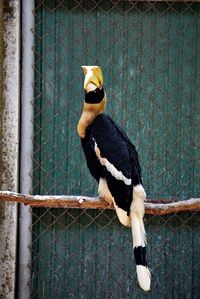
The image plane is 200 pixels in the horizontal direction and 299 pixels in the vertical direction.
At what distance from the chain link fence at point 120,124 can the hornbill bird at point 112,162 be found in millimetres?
788

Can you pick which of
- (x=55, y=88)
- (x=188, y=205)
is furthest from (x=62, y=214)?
(x=188, y=205)

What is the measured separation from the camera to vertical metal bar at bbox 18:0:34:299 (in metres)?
4.70

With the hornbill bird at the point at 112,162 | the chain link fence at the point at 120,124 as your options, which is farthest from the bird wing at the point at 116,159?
the chain link fence at the point at 120,124

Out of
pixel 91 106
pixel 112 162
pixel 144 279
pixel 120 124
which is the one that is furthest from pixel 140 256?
pixel 120 124

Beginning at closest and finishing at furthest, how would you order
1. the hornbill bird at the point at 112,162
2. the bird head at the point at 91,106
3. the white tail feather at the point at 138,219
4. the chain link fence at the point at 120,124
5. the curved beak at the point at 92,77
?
the white tail feather at the point at 138,219 < the hornbill bird at the point at 112,162 < the curved beak at the point at 92,77 < the bird head at the point at 91,106 < the chain link fence at the point at 120,124

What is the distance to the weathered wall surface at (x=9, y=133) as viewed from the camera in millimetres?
4648

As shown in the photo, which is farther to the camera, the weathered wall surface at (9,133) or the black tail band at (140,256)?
the weathered wall surface at (9,133)

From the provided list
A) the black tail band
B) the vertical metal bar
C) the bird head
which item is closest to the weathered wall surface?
the vertical metal bar

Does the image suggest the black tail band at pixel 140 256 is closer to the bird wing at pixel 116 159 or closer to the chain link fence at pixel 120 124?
the bird wing at pixel 116 159

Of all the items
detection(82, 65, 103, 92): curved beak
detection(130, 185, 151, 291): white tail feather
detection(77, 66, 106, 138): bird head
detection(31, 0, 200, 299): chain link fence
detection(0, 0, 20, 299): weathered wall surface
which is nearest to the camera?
detection(130, 185, 151, 291): white tail feather

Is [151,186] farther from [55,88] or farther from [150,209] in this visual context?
[150,209]

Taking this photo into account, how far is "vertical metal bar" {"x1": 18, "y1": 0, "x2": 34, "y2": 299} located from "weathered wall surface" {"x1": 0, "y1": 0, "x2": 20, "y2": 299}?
0.06 m

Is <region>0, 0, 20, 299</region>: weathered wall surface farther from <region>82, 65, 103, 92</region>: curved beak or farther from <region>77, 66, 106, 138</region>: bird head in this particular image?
<region>82, 65, 103, 92</region>: curved beak

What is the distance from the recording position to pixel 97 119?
395 centimetres
